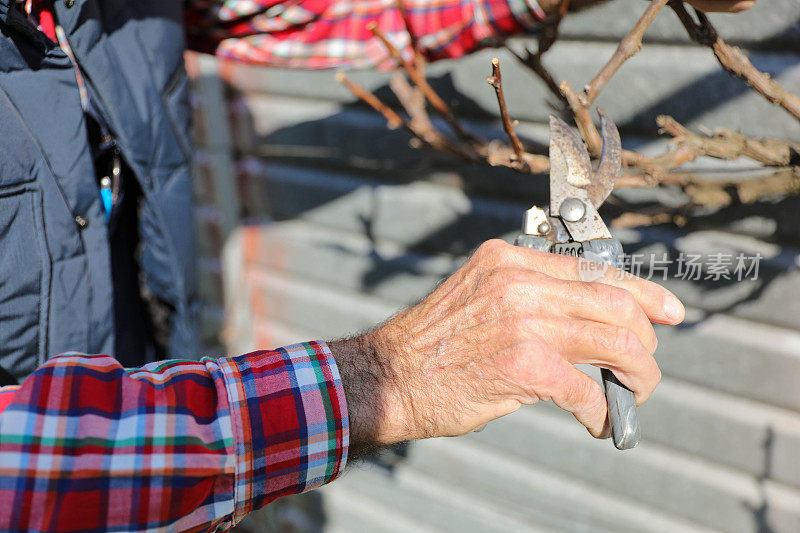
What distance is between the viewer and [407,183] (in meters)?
2.38

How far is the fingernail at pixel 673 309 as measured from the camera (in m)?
1.07

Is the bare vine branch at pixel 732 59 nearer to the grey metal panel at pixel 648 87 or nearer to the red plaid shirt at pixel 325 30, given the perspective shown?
the grey metal panel at pixel 648 87

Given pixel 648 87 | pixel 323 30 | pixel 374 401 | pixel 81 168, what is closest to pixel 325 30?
pixel 323 30

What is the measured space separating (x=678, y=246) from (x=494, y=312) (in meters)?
1.04

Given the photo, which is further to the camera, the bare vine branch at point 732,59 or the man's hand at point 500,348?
the bare vine branch at point 732,59

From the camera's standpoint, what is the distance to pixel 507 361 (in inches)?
42.1

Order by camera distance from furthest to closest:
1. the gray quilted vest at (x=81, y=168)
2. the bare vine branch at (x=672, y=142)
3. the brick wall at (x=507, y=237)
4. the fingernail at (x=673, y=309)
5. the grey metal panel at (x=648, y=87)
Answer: the brick wall at (x=507, y=237)
the grey metal panel at (x=648, y=87)
the gray quilted vest at (x=81, y=168)
the bare vine branch at (x=672, y=142)
the fingernail at (x=673, y=309)

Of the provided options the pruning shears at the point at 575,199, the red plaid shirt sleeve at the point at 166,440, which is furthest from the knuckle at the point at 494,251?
the red plaid shirt sleeve at the point at 166,440

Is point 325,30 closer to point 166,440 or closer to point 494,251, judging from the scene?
point 494,251

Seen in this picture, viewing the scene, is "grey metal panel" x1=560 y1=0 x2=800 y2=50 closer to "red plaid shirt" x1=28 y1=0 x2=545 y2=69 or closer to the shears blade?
"red plaid shirt" x1=28 y1=0 x2=545 y2=69

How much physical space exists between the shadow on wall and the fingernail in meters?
0.73

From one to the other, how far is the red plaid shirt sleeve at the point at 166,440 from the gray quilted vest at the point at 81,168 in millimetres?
481

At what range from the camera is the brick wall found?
174cm

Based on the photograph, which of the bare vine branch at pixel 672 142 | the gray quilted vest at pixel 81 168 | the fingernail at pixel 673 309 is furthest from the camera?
the gray quilted vest at pixel 81 168
